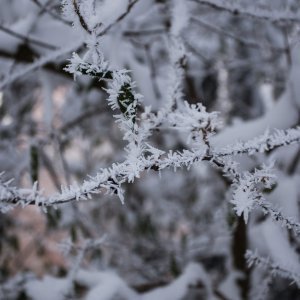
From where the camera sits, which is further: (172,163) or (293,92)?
(293,92)

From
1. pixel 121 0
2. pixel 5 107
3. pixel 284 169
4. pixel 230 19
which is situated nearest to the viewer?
pixel 121 0

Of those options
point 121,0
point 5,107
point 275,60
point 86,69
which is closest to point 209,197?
point 275,60

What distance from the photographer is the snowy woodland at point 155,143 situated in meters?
0.68

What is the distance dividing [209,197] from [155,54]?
1.55 metres

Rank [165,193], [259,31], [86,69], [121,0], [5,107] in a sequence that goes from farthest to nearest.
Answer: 1. [165,193]
2. [259,31]
3. [5,107]
4. [121,0]
5. [86,69]

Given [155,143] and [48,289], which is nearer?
[48,289]

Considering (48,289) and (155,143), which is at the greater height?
(155,143)

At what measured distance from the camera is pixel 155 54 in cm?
333

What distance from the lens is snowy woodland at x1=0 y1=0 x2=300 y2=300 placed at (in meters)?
0.68

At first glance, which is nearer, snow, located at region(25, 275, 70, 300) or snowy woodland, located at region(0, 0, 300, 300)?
snowy woodland, located at region(0, 0, 300, 300)

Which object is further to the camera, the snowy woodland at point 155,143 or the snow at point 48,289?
the snow at point 48,289

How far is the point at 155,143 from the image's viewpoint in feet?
11.4

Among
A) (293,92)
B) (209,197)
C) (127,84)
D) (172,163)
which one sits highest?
(209,197)

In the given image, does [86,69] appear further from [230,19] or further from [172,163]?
[230,19]
